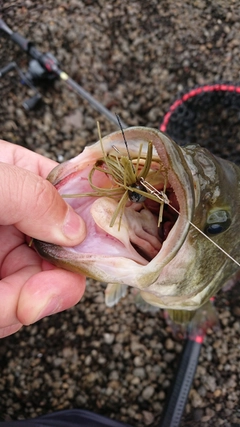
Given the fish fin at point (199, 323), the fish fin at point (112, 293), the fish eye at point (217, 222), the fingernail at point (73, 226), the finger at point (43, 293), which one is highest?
the fingernail at point (73, 226)

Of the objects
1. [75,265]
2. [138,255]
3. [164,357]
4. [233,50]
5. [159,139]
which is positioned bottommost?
[164,357]

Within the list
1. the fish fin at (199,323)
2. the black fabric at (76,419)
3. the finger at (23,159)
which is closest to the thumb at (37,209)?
the finger at (23,159)

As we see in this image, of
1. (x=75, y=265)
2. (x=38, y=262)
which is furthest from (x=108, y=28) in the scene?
(x=75, y=265)

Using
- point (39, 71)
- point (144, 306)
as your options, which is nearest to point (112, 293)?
point (144, 306)

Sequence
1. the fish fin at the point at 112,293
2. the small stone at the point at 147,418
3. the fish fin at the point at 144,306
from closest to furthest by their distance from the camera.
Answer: the fish fin at the point at 112,293
the small stone at the point at 147,418
the fish fin at the point at 144,306

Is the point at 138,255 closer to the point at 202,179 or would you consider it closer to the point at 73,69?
the point at 202,179

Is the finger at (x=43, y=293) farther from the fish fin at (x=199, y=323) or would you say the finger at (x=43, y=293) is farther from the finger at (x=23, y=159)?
the fish fin at (x=199, y=323)

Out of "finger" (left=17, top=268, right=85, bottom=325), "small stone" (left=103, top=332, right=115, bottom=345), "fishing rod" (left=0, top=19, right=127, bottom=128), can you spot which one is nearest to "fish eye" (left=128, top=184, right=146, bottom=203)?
"finger" (left=17, top=268, right=85, bottom=325)

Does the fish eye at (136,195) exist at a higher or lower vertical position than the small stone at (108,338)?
higher
